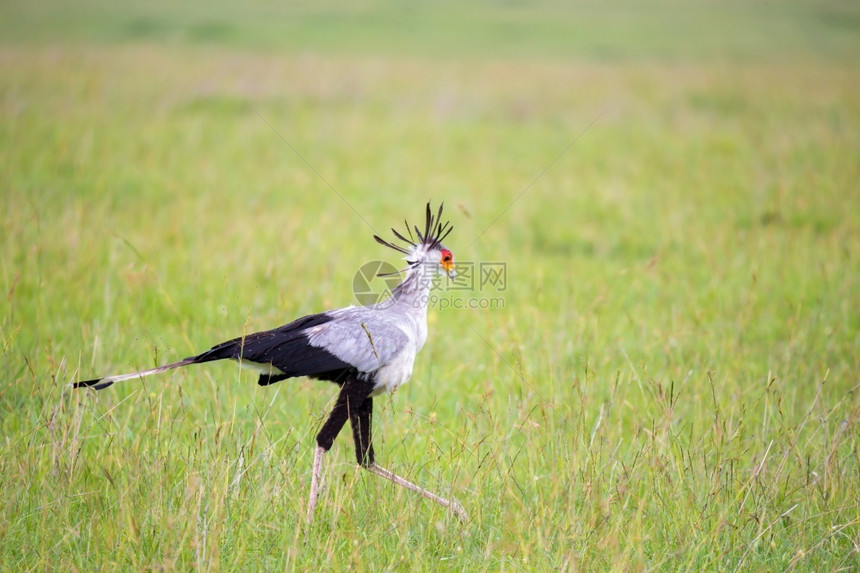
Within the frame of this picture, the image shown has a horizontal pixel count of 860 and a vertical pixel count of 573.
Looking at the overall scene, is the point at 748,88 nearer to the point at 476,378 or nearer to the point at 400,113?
the point at 400,113

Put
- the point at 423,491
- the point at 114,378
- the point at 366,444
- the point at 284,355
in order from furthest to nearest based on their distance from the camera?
the point at 366,444 → the point at 284,355 → the point at 423,491 → the point at 114,378

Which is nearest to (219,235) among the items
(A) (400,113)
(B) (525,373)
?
(B) (525,373)

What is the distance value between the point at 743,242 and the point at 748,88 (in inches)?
419

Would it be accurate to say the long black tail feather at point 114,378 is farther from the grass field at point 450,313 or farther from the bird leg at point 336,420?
the bird leg at point 336,420

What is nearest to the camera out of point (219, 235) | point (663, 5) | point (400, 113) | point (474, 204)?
point (219, 235)

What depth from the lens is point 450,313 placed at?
21.1 ft

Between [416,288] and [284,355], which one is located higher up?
[416,288]

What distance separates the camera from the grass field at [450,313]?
11.0 feet

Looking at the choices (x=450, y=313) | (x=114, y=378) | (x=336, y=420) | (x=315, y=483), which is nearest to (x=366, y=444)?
(x=336, y=420)

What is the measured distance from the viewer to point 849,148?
1157cm

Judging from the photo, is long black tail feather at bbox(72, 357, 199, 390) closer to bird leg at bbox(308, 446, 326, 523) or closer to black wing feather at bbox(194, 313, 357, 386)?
black wing feather at bbox(194, 313, 357, 386)

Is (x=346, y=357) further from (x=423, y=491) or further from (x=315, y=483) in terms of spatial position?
(x=423, y=491)

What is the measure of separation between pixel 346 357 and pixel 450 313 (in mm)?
2894

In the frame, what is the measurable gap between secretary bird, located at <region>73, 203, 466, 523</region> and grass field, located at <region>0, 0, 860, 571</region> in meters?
0.13
